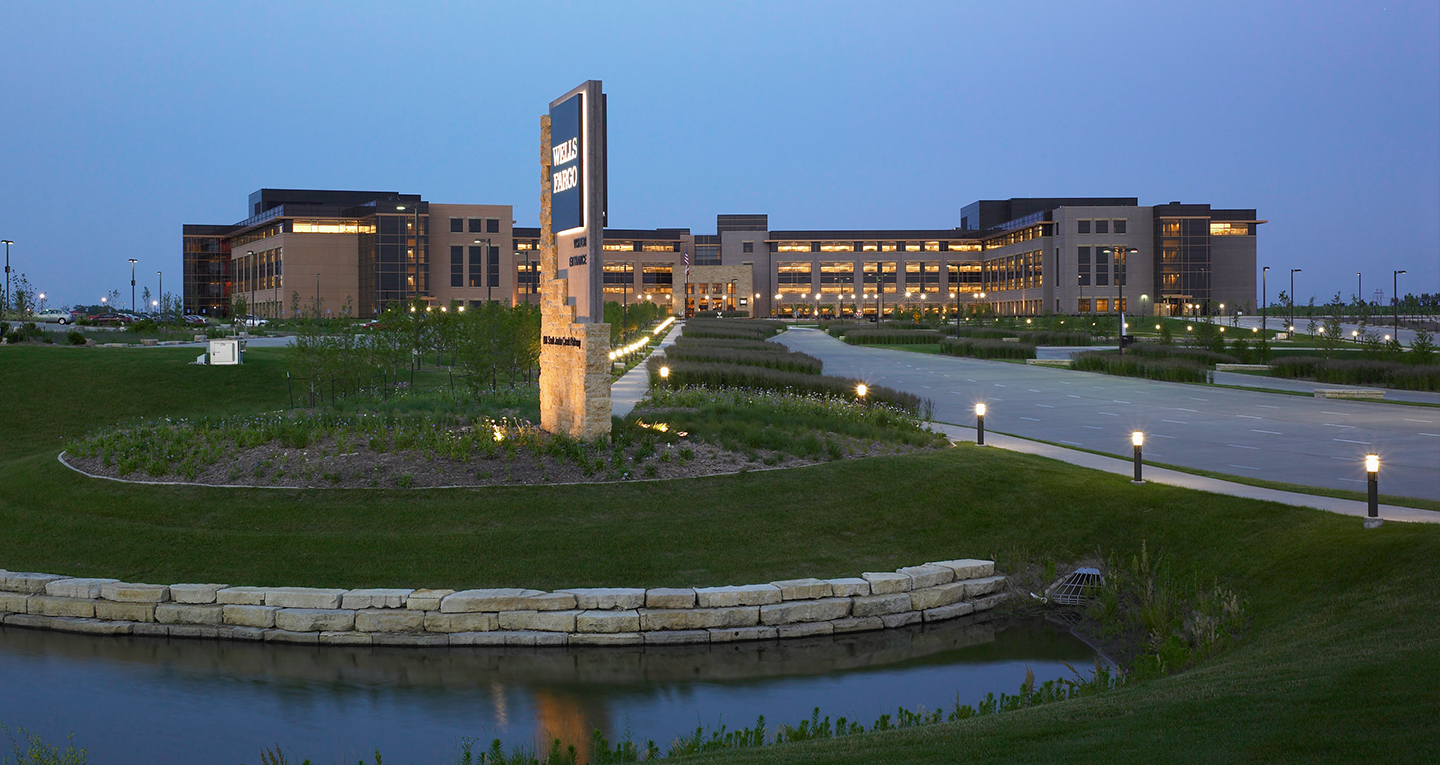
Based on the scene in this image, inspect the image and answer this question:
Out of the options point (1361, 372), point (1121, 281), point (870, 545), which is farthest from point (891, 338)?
point (870, 545)

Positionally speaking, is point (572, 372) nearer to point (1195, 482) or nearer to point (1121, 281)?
point (1195, 482)

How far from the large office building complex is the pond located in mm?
99502

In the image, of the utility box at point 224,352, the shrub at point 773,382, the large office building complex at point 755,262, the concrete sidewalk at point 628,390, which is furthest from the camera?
the large office building complex at point 755,262

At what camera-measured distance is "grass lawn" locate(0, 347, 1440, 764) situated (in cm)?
719

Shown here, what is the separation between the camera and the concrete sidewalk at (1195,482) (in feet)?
42.6

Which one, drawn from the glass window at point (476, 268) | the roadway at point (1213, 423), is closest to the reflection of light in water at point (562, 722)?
the roadway at point (1213, 423)

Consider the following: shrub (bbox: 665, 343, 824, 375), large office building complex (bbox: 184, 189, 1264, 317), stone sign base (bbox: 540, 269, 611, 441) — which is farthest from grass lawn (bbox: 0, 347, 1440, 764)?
large office building complex (bbox: 184, 189, 1264, 317)

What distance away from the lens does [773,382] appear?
2925 centimetres

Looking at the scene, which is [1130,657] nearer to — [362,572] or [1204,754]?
[1204,754]

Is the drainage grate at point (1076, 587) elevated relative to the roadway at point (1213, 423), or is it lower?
lower

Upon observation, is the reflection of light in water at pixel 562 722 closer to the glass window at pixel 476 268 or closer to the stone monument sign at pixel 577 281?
the stone monument sign at pixel 577 281

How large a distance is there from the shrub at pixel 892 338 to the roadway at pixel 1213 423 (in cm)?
3329

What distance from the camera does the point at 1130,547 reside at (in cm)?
1375

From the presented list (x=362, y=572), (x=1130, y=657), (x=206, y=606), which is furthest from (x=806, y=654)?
(x=206, y=606)
